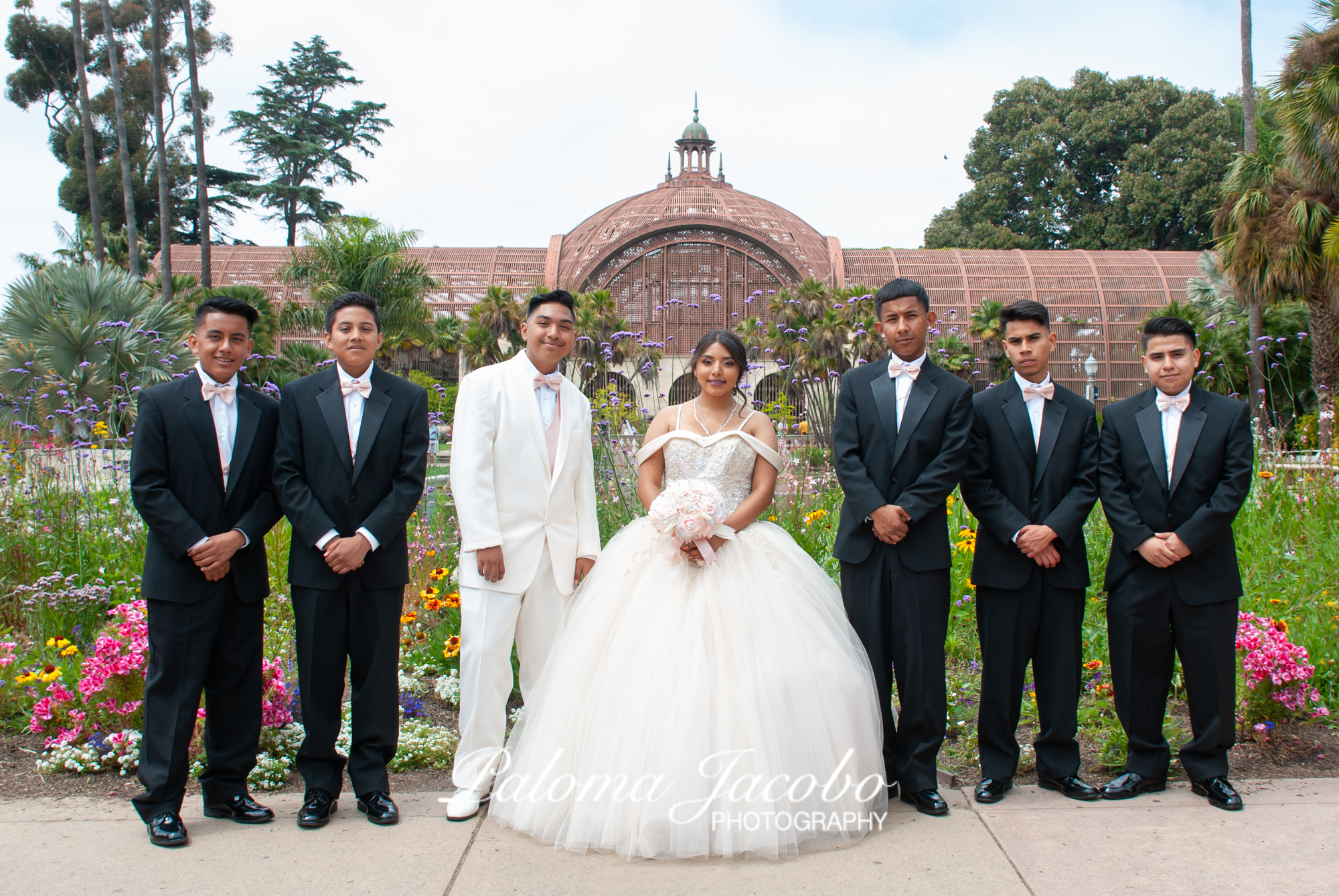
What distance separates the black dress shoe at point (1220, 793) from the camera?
133 inches

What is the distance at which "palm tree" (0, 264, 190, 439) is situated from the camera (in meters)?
8.91

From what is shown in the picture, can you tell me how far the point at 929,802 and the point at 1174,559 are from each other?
138cm

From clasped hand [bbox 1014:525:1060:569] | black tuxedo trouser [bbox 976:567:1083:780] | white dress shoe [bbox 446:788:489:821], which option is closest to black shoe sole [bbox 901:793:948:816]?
black tuxedo trouser [bbox 976:567:1083:780]

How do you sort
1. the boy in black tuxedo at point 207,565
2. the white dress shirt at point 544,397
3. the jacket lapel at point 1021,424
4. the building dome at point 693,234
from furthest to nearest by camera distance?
1. the building dome at point 693,234
2. the white dress shirt at point 544,397
3. the jacket lapel at point 1021,424
4. the boy in black tuxedo at point 207,565

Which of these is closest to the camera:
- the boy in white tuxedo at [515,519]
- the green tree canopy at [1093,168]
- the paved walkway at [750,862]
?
the paved walkway at [750,862]

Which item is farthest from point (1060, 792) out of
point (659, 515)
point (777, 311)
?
point (777, 311)

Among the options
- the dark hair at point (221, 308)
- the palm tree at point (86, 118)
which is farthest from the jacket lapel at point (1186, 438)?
the palm tree at point (86, 118)

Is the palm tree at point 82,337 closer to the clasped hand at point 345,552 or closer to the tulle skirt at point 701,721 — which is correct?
the clasped hand at point 345,552

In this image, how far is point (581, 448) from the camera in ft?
12.7

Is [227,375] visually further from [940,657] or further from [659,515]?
[940,657]

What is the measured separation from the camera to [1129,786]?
11.6ft

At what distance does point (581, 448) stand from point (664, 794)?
60.4 inches

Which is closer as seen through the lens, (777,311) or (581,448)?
(581,448)

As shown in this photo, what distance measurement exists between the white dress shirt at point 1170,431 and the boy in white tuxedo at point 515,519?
7.96ft
